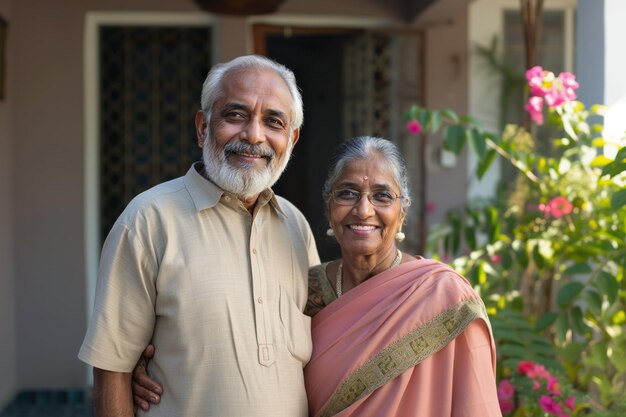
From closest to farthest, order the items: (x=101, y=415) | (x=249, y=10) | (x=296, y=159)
Answer: (x=101, y=415) → (x=249, y=10) → (x=296, y=159)

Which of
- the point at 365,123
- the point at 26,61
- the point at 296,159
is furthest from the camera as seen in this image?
the point at 296,159

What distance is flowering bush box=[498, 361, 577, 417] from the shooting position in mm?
3430

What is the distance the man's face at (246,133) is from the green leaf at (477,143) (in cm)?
149

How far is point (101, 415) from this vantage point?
2.34 meters

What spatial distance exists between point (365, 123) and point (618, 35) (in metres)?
2.66

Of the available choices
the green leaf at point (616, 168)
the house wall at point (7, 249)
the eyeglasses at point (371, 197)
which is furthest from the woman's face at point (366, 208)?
the house wall at point (7, 249)

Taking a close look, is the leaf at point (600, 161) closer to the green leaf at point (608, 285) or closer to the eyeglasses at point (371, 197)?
the green leaf at point (608, 285)

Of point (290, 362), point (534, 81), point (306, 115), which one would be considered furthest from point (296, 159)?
point (290, 362)

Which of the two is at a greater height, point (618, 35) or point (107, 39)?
point (107, 39)

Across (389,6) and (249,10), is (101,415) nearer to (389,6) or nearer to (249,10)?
(249,10)

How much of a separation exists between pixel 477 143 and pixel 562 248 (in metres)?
0.61

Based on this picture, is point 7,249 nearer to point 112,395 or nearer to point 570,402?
point 112,395

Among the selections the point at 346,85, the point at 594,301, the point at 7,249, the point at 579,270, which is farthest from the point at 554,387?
the point at 346,85

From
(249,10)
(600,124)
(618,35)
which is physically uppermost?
(249,10)
